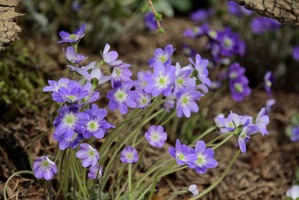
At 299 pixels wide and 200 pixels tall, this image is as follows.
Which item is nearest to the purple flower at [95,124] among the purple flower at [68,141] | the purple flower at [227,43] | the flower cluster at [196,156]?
the purple flower at [68,141]

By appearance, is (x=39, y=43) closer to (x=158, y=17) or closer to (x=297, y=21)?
(x=158, y=17)

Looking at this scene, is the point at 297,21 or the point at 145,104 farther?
the point at 297,21

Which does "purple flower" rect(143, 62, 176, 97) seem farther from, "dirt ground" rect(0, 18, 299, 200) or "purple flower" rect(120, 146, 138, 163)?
"dirt ground" rect(0, 18, 299, 200)

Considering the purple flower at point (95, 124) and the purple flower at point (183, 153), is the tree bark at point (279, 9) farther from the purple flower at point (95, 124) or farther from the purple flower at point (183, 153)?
the purple flower at point (95, 124)

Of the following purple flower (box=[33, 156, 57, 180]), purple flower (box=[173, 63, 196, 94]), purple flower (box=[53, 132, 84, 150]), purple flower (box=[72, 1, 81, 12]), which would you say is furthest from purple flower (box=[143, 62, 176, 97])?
purple flower (box=[72, 1, 81, 12])

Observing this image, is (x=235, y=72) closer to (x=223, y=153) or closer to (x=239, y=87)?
(x=239, y=87)

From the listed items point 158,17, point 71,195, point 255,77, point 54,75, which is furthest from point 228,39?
point 71,195

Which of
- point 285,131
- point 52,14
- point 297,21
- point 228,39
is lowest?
point 285,131

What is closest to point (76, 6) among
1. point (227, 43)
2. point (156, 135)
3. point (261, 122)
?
point (227, 43)
